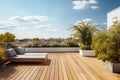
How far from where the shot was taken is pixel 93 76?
19.1 ft

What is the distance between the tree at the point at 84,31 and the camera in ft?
39.7

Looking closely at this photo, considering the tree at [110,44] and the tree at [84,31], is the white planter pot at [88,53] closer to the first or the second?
the tree at [84,31]

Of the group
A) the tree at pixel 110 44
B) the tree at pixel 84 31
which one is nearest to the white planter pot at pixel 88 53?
the tree at pixel 84 31

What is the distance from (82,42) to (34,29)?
8186 millimetres

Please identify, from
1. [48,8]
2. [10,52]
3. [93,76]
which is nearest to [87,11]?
[48,8]

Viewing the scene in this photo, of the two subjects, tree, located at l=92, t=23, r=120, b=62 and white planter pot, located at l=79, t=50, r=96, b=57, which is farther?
white planter pot, located at l=79, t=50, r=96, b=57

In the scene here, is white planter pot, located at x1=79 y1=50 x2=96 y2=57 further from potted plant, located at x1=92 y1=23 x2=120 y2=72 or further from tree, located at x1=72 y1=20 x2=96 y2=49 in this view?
potted plant, located at x1=92 y1=23 x2=120 y2=72

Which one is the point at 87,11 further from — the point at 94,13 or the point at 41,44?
the point at 41,44

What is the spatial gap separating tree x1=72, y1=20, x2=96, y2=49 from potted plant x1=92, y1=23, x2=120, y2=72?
4993mm

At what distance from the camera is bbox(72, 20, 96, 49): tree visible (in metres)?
12.1

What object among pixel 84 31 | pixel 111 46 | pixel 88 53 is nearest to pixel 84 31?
pixel 84 31

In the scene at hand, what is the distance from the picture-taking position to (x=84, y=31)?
1223 centimetres

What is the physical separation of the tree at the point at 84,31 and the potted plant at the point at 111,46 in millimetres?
4993

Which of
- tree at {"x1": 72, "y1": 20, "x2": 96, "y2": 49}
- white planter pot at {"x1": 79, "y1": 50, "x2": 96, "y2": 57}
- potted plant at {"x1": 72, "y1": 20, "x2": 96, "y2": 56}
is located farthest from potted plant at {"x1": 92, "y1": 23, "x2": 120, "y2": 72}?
tree at {"x1": 72, "y1": 20, "x2": 96, "y2": 49}
